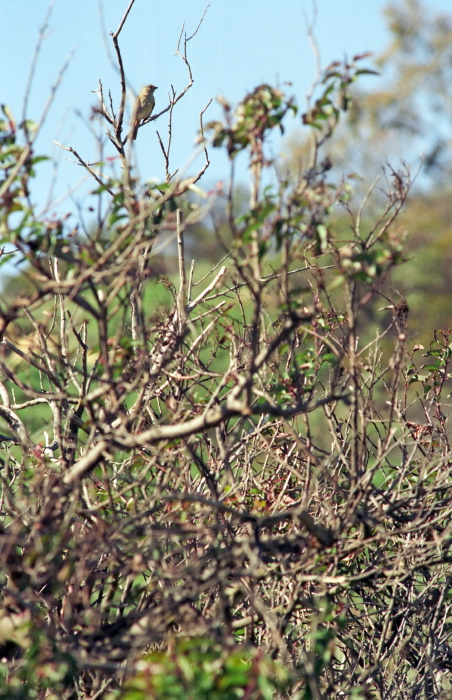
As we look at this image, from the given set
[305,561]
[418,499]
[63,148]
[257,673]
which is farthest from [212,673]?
[63,148]

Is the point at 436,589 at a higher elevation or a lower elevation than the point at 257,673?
higher

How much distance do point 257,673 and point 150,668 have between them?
246 millimetres

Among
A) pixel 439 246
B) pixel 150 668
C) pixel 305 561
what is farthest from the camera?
pixel 439 246

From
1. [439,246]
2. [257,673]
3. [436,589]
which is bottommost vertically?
[257,673]

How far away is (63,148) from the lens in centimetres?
407

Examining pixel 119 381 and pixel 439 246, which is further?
pixel 439 246

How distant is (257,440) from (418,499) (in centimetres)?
88

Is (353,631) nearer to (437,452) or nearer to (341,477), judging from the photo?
(341,477)

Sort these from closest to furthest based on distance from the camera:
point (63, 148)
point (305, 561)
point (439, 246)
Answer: point (305, 561), point (63, 148), point (439, 246)

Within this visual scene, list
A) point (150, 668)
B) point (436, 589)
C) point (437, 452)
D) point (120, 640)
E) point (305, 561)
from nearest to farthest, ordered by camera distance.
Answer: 1. point (150, 668)
2. point (120, 640)
3. point (305, 561)
4. point (437, 452)
5. point (436, 589)

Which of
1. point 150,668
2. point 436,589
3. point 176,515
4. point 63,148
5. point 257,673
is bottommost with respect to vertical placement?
point 150,668

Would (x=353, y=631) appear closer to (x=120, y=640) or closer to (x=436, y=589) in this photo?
(x=436, y=589)

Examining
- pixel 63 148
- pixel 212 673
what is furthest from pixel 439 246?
pixel 212 673

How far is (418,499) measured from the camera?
2975 mm
